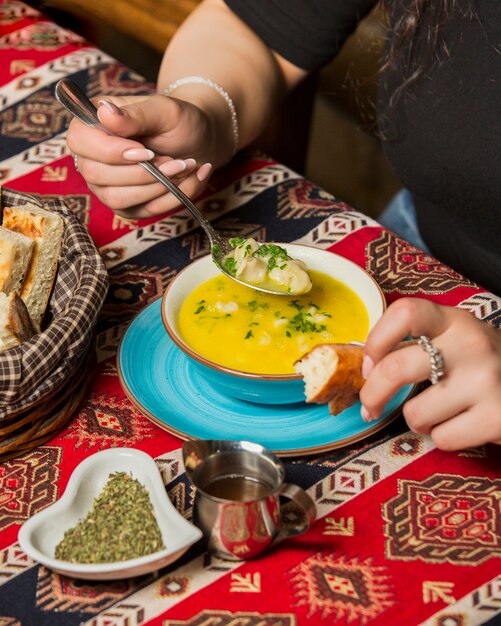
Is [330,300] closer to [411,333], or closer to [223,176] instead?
[411,333]

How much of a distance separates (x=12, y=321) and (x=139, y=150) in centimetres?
43

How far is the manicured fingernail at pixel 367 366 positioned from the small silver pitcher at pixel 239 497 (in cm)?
17

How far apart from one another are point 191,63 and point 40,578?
3.89 ft

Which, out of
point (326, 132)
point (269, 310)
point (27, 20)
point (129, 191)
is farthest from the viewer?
point (326, 132)

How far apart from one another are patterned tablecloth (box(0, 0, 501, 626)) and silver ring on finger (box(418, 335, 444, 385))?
17 cm

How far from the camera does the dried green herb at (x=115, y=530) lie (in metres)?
0.93

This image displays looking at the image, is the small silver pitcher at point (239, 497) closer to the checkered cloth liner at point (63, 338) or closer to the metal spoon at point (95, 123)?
the checkered cloth liner at point (63, 338)

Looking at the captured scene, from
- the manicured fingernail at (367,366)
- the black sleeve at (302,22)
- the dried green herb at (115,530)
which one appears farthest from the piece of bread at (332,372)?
the black sleeve at (302,22)

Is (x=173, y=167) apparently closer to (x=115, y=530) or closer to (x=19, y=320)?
(x=19, y=320)

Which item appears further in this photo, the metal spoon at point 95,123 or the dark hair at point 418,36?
the dark hair at point 418,36

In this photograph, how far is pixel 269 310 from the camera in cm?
130

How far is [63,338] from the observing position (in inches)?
41.8

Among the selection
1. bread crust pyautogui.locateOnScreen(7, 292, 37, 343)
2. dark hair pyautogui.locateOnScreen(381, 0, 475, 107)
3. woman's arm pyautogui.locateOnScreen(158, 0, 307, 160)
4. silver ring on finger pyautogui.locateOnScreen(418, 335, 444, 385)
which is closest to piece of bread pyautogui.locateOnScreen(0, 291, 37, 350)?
bread crust pyautogui.locateOnScreen(7, 292, 37, 343)

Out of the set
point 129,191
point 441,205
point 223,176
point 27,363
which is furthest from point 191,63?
point 27,363
